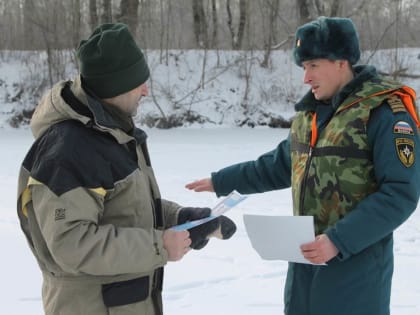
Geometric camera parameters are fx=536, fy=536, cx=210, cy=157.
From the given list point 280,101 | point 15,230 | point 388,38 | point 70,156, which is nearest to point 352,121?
point 70,156

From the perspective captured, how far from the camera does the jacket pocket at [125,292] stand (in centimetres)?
180

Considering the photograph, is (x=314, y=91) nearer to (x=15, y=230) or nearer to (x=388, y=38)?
(x=15, y=230)

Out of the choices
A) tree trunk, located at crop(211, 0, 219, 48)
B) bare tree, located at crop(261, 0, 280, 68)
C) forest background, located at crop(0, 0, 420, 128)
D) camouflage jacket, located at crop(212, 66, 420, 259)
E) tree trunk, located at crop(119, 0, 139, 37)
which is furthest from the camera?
tree trunk, located at crop(211, 0, 219, 48)

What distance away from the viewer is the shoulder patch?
6.70ft

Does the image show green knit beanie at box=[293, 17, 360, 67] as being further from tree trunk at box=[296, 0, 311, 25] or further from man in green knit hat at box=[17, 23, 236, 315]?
tree trunk at box=[296, 0, 311, 25]

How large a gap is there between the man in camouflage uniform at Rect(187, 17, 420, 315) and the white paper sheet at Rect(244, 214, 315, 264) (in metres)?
0.04

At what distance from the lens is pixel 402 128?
2.05 meters

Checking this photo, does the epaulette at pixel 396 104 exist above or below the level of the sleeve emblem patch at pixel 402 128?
above

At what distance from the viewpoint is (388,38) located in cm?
1789

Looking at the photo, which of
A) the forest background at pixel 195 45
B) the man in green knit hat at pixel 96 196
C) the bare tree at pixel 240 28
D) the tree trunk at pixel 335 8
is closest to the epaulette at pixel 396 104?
the man in green knit hat at pixel 96 196

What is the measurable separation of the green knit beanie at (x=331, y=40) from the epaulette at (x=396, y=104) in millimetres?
275

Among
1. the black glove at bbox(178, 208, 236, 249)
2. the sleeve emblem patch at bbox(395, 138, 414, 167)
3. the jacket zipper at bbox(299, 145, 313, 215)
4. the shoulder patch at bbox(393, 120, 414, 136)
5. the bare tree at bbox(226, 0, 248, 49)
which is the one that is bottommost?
the black glove at bbox(178, 208, 236, 249)

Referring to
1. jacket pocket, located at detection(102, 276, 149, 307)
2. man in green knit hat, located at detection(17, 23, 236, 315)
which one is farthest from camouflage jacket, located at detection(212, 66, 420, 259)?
jacket pocket, located at detection(102, 276, 149, 307)

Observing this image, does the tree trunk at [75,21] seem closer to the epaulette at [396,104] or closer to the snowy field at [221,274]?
the snowy field at [221,274]
